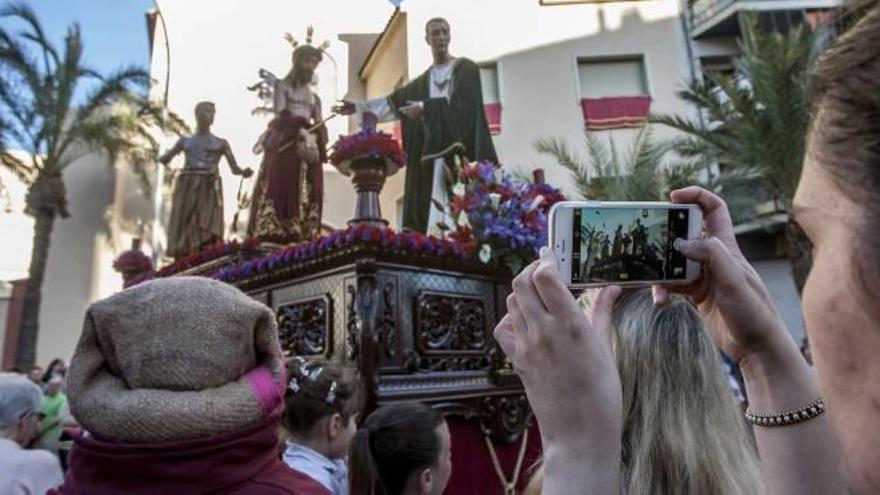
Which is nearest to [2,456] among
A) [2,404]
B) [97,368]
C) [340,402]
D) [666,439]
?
[2,404]

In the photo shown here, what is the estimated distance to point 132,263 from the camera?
283 inches

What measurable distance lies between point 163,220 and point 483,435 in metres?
11.4

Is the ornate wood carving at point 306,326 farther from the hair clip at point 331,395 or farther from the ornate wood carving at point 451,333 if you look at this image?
the hair clip at point 331,395

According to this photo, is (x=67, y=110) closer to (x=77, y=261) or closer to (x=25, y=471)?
(x=77, y=261)

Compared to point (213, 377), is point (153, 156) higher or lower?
higher

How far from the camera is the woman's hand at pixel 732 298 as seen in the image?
0.92 metres

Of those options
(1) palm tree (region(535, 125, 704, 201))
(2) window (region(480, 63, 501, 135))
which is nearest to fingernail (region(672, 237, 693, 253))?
(1) palm tree (region(535, 125, 704, 201))

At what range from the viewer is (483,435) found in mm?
3471

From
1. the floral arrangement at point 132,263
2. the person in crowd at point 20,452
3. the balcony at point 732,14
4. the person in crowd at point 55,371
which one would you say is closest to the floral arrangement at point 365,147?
the person in crowd at point 20,452

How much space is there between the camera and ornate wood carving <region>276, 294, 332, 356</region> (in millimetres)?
3455

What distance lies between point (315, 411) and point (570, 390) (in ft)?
5.56

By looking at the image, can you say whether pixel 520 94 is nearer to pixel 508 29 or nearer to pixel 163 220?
pixel 508 29

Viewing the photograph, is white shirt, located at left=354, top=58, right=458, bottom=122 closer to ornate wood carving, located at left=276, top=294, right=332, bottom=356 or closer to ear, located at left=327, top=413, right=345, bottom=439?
ornate wood carving, located at left=276, top=294, right=332, bottom=356

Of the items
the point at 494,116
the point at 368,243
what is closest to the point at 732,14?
the point at 494,116
